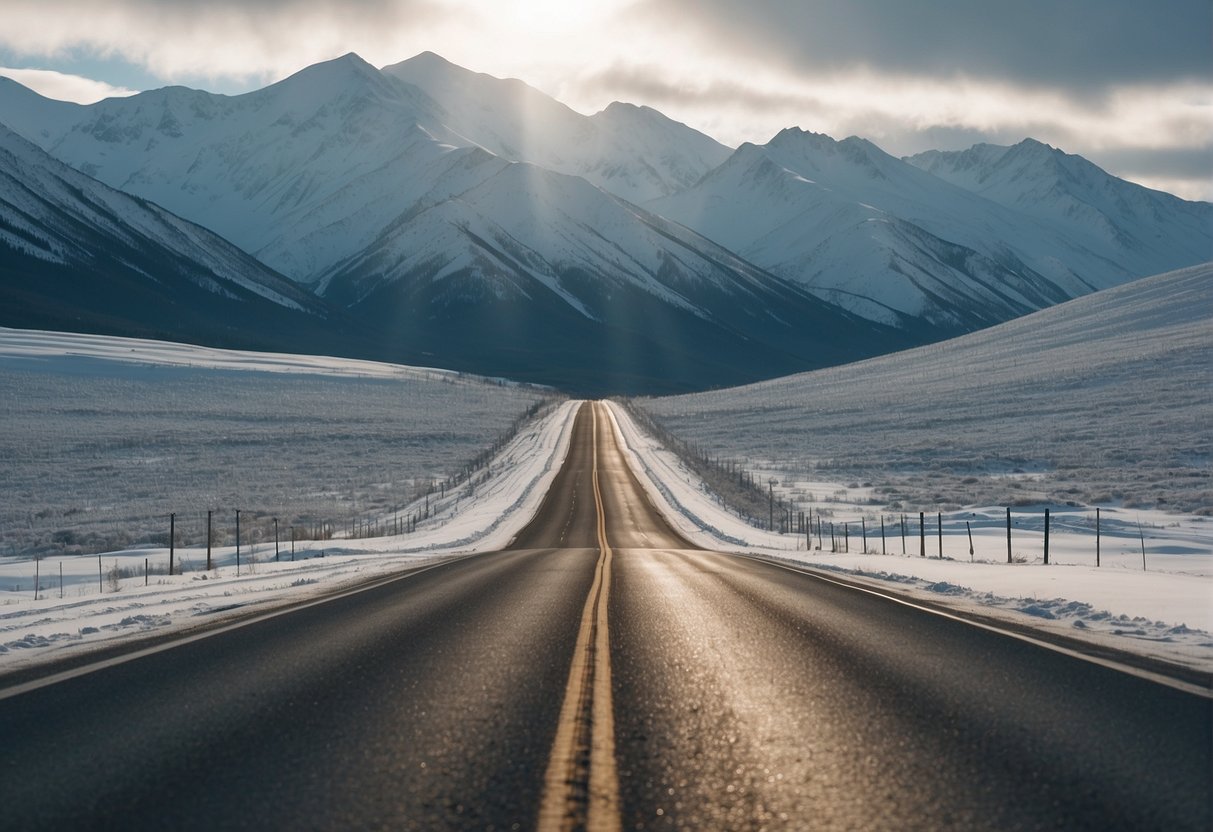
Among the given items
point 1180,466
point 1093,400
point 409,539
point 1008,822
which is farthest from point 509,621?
point 1093,400

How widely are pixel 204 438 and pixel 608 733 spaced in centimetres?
6819

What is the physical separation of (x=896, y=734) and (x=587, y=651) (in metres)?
3.25

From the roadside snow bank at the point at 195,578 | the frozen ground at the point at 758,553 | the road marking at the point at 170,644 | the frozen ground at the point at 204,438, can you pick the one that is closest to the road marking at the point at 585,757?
the road marking at the point at 170,644

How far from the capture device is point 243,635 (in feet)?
32.8

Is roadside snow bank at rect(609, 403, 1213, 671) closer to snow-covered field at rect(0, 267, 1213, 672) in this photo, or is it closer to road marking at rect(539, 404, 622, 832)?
snow-covered field at rect(0, 267, 1213, 672)

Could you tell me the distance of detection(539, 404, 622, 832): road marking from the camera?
4.60 metres

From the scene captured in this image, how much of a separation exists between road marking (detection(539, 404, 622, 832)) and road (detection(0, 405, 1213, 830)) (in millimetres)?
20

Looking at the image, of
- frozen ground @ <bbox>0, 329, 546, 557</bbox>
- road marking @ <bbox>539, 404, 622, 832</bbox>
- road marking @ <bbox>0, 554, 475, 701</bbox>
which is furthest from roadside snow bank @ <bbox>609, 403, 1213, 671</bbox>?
frozen ground @ <bbox>0, 329, 546, 557</bbox>

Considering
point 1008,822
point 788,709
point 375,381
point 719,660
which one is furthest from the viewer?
point 375,381

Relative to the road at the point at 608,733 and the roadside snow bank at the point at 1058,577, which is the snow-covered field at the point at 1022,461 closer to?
the roadside snow bank at the point at 1058,577

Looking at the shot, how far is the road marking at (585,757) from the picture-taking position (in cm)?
460

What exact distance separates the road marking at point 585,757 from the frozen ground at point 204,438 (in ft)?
90.0

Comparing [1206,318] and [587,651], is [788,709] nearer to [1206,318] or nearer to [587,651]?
[587,651]

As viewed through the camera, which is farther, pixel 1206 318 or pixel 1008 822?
pixel 1206 318
